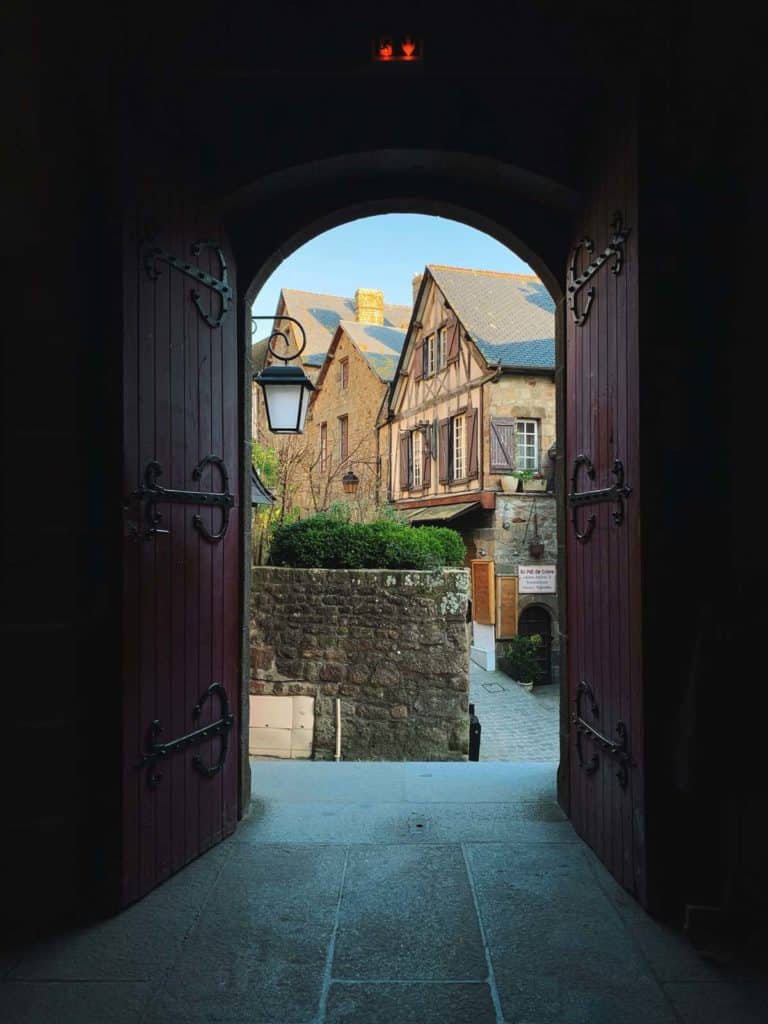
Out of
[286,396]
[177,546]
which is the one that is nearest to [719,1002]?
[177,546]

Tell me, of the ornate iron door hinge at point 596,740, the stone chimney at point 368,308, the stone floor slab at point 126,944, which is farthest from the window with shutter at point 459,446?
the stone floor slab at point 126,944

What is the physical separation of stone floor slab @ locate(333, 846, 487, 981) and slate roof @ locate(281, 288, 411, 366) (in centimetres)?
2077

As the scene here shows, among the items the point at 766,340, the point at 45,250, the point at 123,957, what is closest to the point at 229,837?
the point at 123,957

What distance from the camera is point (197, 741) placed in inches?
112

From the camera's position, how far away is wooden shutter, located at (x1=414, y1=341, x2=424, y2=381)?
16.9 meters

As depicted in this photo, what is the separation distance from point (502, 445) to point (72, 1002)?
12.8 metres

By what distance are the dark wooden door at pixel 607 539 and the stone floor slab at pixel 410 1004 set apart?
31.9 inches

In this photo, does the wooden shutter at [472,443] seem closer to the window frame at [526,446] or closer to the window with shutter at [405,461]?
the window frame at [526,446]

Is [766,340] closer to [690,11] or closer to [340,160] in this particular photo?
[690,11]

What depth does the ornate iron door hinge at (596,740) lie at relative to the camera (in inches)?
101

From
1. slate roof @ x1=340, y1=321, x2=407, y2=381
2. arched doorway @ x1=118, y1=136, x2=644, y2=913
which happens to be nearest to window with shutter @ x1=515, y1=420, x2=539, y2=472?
slate roof @ x1=340, y1=321, x2=407, y2=381

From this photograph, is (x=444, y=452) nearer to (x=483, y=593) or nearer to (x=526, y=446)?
(x=526, y=446)

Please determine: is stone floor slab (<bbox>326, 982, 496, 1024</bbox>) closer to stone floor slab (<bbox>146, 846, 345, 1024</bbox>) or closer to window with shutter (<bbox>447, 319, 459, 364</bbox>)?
stone floor slab (<bbox>146, 846, 345, 1024</bbox>)

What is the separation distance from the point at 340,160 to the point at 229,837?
310 cm
